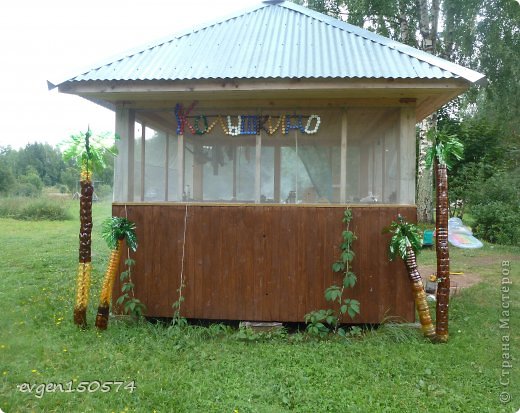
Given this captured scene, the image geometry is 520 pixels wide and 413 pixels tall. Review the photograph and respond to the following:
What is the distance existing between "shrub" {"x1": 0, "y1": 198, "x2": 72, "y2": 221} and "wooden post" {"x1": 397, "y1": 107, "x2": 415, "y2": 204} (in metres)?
18.4

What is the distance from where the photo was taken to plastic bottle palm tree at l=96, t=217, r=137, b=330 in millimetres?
4961

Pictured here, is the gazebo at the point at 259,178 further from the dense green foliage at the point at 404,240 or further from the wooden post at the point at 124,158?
the dense green foliage at the point at 404,240

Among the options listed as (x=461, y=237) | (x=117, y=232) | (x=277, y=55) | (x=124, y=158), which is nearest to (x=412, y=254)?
(x=277, y=55)

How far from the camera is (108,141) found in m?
5.05

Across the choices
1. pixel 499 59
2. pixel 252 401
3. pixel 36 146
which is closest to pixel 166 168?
pixel 252 401

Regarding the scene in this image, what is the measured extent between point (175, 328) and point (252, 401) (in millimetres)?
1732

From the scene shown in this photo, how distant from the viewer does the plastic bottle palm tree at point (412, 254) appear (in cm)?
468

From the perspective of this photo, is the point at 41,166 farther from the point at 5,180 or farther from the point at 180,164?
the point at 180,164

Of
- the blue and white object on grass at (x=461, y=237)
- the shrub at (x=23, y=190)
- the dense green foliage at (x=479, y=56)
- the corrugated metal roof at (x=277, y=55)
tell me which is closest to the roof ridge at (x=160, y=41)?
the corrugated metal roof at (x=277, y=55)

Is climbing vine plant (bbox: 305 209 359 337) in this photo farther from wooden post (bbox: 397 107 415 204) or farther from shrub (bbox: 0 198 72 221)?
shrub (bbox: 0 198 72 221)

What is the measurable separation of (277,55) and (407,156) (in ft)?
6.49

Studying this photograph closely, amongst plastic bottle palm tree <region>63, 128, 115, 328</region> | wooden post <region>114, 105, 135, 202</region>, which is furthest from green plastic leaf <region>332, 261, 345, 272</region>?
plastic bottle palm tree <region>63, 128, 115, 328</region>

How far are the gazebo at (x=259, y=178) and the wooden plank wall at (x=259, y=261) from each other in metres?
0.01

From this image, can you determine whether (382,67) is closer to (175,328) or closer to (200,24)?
(200,24)
